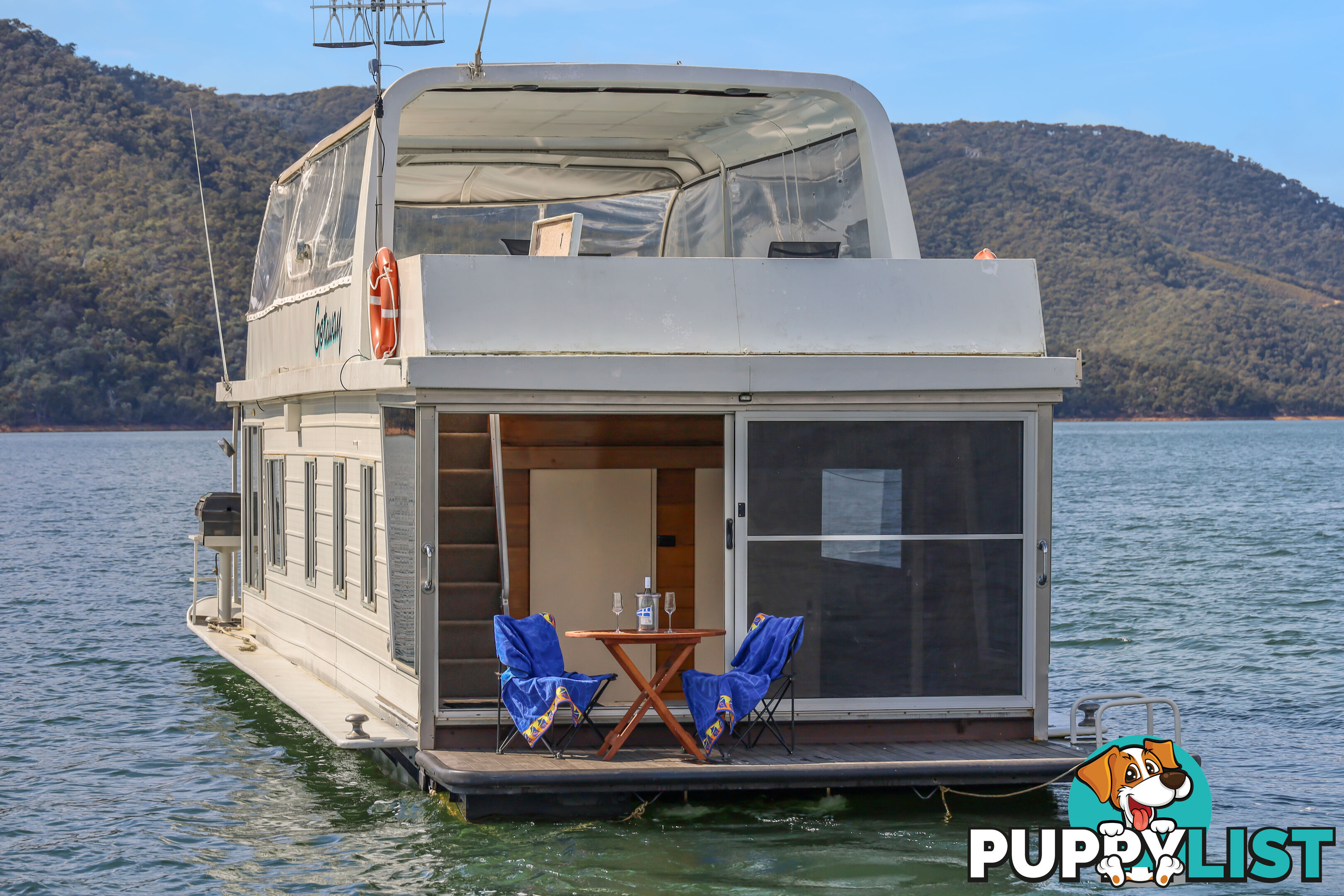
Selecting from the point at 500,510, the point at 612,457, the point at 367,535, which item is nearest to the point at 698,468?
the point at 612,457

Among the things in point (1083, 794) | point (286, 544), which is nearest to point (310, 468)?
point (286, 544)

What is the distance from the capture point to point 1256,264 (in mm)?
136125

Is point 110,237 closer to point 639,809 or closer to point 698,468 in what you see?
point 698,468

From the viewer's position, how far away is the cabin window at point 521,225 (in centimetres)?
1333

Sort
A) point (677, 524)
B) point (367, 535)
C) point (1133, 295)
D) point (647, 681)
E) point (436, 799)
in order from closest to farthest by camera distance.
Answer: point (647, 681), point (436, 799), point (367, 535), point (677, 524), point (1133, 295)

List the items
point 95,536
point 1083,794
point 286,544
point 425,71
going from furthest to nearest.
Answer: point 95,536
point 286,544
point 425,71
point 1083,794

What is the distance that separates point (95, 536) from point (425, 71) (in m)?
31.8

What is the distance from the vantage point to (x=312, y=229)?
11.9m

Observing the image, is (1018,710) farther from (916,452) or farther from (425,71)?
(425,71)

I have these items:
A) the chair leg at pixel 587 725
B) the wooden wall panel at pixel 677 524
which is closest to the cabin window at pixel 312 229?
the wooden wall panel at pixel 677 524

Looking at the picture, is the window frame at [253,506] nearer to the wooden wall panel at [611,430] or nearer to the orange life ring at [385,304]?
the wooden wall panel at [611,430]

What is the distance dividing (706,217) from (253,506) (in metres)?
5.31

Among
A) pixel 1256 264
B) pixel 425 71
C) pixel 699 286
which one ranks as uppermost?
pixel 1256 264

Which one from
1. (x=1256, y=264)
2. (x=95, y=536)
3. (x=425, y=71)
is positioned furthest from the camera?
(x=1256, y=264)
